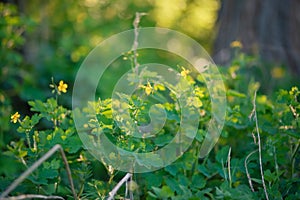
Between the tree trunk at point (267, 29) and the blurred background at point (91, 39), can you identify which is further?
the tree trunk at point (267, 29)

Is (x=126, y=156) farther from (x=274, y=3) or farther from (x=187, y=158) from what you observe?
(x=274, y=3)

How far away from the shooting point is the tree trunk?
425cm

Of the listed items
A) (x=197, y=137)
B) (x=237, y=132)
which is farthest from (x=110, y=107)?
(x=237, y=132)

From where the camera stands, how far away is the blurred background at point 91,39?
12.1 feet

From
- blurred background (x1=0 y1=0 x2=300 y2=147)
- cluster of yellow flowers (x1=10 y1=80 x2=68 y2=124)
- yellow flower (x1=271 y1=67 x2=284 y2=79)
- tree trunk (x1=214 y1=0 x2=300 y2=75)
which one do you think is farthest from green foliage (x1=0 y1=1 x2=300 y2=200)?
tree trunk (x1=214 y1=0 x2=300 y2=75)

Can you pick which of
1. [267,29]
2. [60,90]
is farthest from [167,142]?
[267,29]

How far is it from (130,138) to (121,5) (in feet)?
13.1

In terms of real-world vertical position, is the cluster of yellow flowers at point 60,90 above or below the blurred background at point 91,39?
below

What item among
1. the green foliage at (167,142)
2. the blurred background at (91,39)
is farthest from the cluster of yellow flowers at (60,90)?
the blurred background at (91,39)

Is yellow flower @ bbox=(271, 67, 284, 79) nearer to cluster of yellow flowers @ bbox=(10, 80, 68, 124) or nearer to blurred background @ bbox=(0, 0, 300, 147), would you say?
blurred background @ bbox=(0, 0, 300, 147)

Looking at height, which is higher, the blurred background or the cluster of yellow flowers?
the blurred background

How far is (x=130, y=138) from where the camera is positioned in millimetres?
1900

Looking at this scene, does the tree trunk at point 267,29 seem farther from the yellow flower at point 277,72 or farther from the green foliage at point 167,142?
the green foliage at point 167,142

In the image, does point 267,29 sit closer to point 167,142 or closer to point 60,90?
point 167,142
